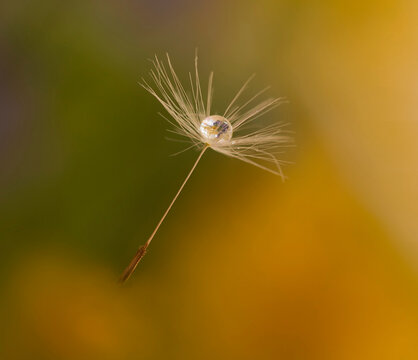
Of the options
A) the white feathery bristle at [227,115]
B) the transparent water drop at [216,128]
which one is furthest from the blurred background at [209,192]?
the transparent water drop at [216,128]

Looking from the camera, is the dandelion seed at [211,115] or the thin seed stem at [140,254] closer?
the thin seed stem at [140,254]

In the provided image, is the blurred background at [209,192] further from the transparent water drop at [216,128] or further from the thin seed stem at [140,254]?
the transparent water drop at [216,128]

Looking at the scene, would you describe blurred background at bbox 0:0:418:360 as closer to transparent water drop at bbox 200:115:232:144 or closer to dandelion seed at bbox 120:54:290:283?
dandelion seed at bbox 120:54:290:283

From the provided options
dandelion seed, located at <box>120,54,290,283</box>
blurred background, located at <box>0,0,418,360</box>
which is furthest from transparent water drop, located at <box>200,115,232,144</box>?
blurred background, located at <box>0,0,418,360</box>

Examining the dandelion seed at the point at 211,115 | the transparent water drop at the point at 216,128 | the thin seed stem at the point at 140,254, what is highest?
the dandelion seed at the point at 211,115

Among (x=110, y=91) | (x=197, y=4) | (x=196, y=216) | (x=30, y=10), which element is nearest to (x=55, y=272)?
(x=196, y=216)

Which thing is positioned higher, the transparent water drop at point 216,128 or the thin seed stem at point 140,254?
the transparent water drop at point 216,128

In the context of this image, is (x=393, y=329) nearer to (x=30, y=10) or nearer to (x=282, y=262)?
(x=282, y=262)
